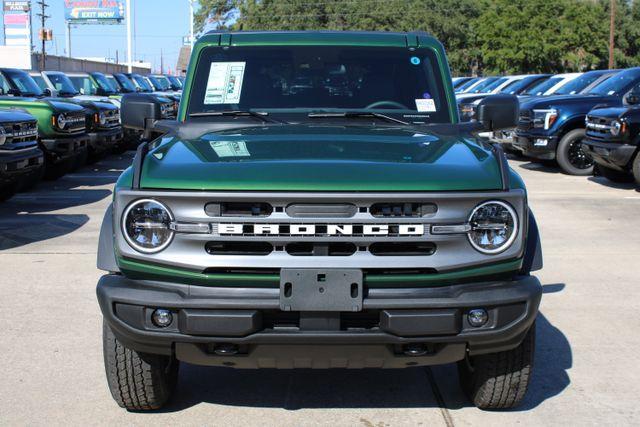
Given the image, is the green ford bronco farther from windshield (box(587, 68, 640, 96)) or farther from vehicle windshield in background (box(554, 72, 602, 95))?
vehicle windshield in background (box(554, 72, 602, 95))

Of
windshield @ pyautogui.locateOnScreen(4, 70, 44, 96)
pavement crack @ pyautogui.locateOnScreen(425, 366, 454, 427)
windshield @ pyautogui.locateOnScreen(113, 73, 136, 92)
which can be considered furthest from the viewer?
windshield @ pyautogui.locateOnScreen(113, 73, 136, 92)

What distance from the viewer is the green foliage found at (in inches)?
2175

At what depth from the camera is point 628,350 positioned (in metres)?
5.21

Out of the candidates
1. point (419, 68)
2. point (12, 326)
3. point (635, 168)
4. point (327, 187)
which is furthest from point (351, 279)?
point (635, 168)

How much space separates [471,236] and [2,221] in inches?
305

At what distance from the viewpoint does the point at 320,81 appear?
16.6 feet

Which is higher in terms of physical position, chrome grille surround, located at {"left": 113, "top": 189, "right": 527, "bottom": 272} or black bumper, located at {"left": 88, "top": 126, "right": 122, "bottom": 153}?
chrome grille surround, located at {"left": 113, "top": 189, "right": 527, "bottom": 272}

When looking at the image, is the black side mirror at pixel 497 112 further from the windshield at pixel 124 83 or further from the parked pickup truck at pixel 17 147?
the windshield at pixel 124 83

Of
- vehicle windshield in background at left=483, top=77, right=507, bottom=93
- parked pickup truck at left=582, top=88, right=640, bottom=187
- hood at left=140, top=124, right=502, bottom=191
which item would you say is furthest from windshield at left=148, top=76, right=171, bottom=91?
hood at left=140, top=124, right=502, bottom=191

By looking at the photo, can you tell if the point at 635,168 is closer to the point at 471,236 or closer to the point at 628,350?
the point at 628,350

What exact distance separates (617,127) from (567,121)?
7.63 feet

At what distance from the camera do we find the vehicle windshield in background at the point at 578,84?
16.2 meters

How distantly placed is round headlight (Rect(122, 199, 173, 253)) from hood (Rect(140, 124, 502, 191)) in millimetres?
91

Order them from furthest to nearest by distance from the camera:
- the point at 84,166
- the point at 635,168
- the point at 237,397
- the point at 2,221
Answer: the point at 84,166 < the point at 635,168 < the point at 2,221 < the point at 237,397
